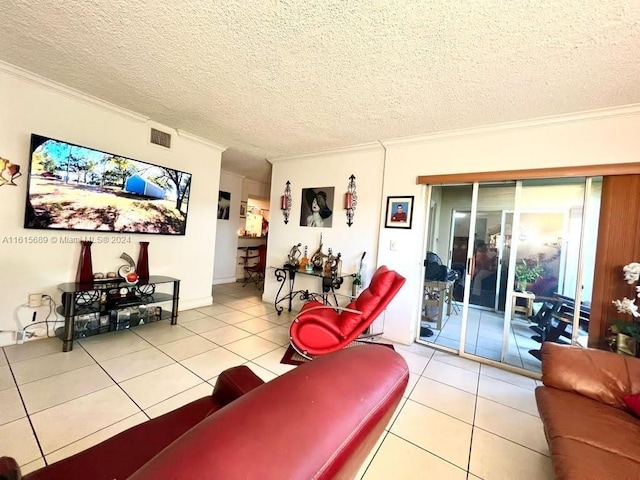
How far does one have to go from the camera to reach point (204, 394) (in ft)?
6.52

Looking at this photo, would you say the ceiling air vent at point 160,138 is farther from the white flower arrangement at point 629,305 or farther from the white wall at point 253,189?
the white flower arrangement at point 629,305

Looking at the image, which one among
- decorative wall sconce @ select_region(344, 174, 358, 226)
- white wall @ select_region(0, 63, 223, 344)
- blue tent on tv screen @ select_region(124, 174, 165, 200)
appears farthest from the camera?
decorative wall sconce @ select_region(344, 174, 358, 226)

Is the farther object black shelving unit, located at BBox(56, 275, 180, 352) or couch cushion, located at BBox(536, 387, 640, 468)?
black shelving unit, located at BBox(56, 275, 180, 352)

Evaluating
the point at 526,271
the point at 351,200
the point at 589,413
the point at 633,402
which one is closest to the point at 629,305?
the point at 526,271

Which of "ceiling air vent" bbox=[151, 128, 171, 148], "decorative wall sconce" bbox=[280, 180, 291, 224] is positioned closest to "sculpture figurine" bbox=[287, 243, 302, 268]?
"decorative wall sconce" bbox=[280, 180, 291, 224]

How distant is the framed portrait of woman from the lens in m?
4.04

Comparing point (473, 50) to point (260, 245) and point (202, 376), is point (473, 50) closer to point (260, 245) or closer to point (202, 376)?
point (202, 376)

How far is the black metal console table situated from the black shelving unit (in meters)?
1.63

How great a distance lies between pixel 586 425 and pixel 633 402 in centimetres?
41

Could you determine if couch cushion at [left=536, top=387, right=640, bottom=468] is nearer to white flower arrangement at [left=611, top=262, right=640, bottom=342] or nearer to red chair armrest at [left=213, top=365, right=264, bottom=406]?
white flower arrangement at [left=611, top=262, right=640, bottom=342]

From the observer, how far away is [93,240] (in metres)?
2.93

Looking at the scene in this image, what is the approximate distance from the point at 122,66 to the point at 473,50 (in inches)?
109

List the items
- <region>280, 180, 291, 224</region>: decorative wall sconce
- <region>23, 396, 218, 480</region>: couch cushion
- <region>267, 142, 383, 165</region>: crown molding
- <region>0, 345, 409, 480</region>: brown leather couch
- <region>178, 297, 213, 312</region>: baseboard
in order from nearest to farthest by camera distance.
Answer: <region>0, 345, 409, 480</region>: brown leather couch < <region>23, 396, 218, 480</region>: couch cushion < <region>267, 142, 383, 165</region>: crown molding < <region>178, 297, 213, 312</region>: baseboard < <region>280, 180, 291, 224</region>: decorative wall sconce

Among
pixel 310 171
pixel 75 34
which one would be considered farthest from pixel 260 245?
pixel 75 34
